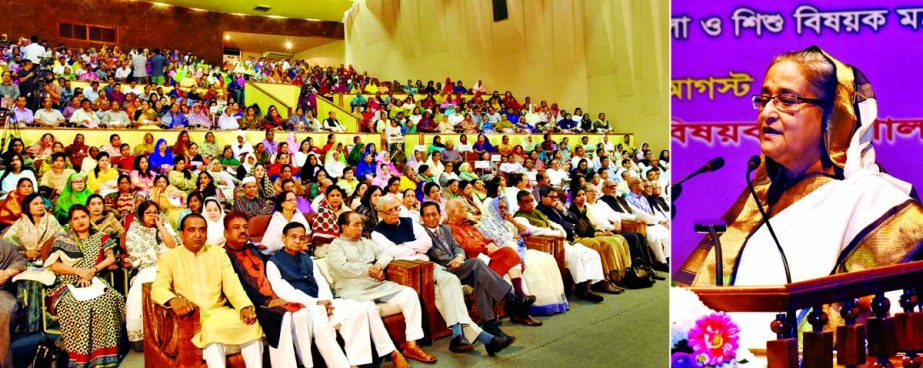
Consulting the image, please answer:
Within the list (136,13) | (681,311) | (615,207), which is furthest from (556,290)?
(136,13)

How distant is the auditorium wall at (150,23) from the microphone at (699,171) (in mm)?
16241

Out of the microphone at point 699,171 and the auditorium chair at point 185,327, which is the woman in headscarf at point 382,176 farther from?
the microphone at point 699,171

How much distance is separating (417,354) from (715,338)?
75.3 inches

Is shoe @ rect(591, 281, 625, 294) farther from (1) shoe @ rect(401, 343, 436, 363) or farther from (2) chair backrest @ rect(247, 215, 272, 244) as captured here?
(2) chair backrest @ rect(247, 215, 272, 244)

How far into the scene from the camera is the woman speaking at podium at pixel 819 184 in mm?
1750

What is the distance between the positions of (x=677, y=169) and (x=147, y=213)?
2861mm

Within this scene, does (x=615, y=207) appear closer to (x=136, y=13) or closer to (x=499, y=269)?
(x=499, y=269)

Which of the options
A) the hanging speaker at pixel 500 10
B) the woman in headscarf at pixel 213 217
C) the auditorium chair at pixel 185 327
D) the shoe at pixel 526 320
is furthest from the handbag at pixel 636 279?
the hanging speaker at pixel 500 10

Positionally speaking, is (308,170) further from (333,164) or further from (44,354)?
(44,354)

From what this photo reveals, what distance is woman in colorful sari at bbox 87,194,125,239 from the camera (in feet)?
12.1

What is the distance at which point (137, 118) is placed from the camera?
7516 millimetres

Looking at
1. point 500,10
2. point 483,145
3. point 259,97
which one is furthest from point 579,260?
point 500,10

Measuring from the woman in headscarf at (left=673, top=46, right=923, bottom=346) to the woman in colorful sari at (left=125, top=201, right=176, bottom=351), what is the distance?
2617 mm

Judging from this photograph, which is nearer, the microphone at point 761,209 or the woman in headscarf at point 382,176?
the microphone at point 761,209
